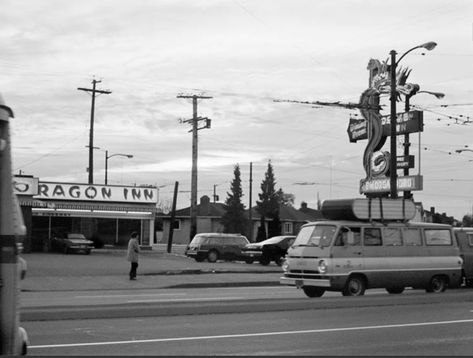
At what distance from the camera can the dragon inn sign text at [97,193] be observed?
173 ft

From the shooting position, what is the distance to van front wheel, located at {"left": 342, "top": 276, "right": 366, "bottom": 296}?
19.2 meters

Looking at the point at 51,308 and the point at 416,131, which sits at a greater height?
the point at 416,131

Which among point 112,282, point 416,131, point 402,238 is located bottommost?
point 112,282

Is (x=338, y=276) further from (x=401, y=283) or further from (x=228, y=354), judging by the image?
(x=228, y=354)

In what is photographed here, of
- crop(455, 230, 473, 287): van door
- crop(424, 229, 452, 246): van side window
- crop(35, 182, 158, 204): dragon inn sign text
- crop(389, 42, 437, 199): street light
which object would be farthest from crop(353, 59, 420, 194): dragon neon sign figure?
crop(424, 229, 452, 246): van side window

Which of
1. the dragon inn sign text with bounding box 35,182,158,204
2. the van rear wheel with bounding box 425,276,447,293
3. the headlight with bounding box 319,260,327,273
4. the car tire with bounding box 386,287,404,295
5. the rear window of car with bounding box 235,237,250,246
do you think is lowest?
the car tire with bounding box 386,287,404,295

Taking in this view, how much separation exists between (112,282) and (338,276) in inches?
418

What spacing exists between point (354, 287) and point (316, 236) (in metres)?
1.61

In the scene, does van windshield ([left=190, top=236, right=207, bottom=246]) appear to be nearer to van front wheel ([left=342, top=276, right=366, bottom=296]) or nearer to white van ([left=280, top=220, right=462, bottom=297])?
white van ([left=280, top=220, right=462, bottom=297])

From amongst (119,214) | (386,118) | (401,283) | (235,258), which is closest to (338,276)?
(401,283)

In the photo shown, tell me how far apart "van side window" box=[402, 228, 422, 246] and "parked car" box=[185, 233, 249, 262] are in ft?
69.6

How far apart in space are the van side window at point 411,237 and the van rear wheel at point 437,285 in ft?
3.79

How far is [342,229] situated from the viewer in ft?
63.4

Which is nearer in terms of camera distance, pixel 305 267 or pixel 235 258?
pixel 305 267
